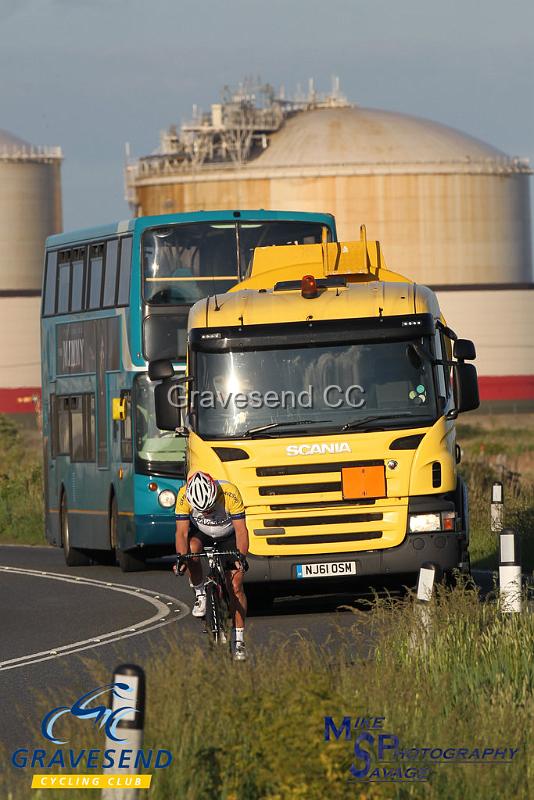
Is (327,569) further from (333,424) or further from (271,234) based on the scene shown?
(271,234)

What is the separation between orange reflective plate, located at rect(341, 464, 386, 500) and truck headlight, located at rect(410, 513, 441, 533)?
0.36 metres

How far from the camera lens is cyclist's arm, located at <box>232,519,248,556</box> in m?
12.8

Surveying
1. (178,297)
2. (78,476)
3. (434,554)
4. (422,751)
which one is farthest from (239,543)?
(78,476)

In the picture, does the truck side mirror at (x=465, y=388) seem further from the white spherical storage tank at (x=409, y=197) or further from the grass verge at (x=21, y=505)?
the white spherical storage tank at (x=409, y=197)

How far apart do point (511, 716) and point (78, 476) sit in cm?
1719

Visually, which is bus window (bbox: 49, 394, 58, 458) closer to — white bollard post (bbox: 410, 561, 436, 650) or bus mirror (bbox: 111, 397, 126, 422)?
bus mirror (bbox: 111, 397, 126, 422)

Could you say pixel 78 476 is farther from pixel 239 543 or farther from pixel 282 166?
pixel 282 166

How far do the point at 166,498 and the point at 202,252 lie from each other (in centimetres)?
308

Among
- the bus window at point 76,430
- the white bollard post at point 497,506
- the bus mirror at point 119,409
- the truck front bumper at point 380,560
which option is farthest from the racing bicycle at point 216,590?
the bus window at point 76,430

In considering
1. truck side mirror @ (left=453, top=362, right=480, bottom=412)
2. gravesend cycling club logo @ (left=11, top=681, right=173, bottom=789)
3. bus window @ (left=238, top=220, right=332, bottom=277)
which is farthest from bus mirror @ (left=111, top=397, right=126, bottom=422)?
gravesend cycling club logo @ (left=11, top=681, right=173, bottom=789)

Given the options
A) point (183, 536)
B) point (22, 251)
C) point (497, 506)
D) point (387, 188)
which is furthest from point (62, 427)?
→ point (22, 251)

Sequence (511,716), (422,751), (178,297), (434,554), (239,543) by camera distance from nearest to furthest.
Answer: (422,751) < (511,716) < (239,543) < (434,554) < (178,297)

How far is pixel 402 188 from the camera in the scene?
3511 inches

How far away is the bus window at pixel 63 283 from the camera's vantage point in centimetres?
2557
